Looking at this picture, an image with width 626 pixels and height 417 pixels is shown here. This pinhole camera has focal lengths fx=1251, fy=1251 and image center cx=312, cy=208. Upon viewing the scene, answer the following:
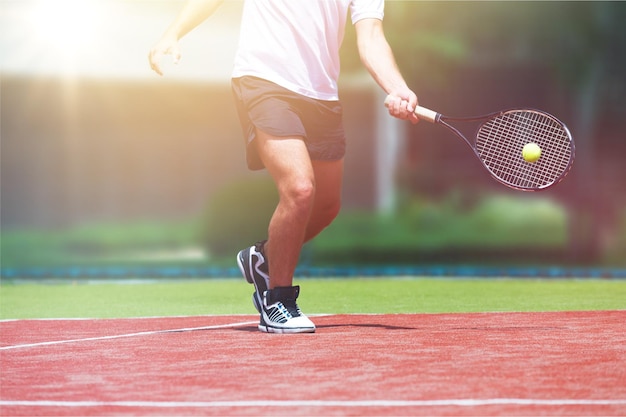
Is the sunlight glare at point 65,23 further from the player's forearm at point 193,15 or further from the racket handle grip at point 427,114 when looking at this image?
the racket handle grip at point 427,114

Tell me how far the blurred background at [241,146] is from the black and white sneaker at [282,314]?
9777 mm

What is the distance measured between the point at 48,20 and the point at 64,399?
1442 centimetres

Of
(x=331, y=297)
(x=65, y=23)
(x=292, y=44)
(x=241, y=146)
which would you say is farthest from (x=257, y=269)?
(x=241, y=146)

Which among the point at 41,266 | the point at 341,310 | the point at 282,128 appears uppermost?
the point at 282,128

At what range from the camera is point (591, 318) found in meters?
7.00

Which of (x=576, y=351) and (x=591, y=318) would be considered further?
(x=591, y=318)

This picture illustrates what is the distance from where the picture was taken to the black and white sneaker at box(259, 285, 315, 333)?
6148 mm

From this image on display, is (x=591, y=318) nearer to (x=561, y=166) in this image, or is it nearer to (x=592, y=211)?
(x=561, y=166)

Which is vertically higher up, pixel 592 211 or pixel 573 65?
pixel 573 65

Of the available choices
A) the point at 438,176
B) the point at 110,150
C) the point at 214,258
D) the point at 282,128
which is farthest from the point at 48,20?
the point at 282,128

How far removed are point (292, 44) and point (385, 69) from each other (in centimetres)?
49

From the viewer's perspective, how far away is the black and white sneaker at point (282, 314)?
6148 mm

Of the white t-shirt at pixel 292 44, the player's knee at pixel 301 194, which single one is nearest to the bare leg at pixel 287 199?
the player's knee at pixel 301 194

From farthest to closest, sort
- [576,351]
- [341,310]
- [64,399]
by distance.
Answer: [341,310]
[576,351]
[64,399]
